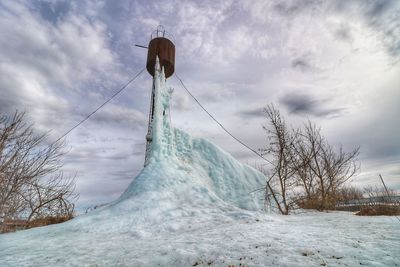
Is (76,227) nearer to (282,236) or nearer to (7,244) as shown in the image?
(7,244)

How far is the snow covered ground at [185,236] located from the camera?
2998 millimetres

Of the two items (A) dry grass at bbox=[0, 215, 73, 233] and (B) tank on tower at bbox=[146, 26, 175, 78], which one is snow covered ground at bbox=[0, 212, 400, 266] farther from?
(B) tank on tower at bbox=[146, 26, 175, 78]

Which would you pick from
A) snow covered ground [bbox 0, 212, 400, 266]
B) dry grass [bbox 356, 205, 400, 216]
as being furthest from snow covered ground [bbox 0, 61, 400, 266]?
dry grass [bbox 356, 205, 400, 216]

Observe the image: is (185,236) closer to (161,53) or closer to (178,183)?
(178,183)

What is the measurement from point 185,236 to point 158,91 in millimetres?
8029

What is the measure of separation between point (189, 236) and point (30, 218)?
300 inches

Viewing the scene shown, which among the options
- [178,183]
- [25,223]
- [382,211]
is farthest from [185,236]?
[25,223]

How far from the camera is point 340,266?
2.54m

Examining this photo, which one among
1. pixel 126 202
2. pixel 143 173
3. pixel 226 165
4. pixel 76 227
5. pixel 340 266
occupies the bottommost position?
pixel 340 266

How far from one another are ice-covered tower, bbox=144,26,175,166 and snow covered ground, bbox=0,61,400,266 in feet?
2.26

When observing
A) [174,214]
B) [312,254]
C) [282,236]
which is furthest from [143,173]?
[312,254]

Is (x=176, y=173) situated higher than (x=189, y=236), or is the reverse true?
(x=176, y=173)

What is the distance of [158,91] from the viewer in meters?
11.1

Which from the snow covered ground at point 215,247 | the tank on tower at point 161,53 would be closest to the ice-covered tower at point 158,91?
the tank on tower at point 161,53
